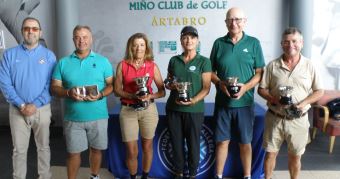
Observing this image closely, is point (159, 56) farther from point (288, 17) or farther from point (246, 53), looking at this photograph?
point (246, 53)

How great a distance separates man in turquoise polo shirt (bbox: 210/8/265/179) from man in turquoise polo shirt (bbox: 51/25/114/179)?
36.7 inches

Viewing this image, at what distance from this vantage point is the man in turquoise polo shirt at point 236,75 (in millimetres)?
2820

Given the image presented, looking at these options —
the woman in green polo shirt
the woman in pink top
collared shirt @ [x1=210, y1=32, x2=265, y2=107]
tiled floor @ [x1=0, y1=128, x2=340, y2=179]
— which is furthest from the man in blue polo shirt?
collared shirt @ [x1=210, y1=32, x2=265, y2=107]

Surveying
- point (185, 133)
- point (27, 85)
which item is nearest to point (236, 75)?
point (185, 133)

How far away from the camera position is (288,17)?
5.04m

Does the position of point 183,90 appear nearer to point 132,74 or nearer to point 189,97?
point 189,97

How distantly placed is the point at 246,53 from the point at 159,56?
8.56 ft

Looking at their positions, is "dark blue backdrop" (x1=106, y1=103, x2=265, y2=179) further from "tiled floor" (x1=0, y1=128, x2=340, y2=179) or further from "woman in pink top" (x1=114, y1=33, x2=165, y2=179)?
"woman in pink top" (x1=114, y1=33, x2=165, y2=179)

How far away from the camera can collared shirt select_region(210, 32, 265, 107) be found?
2.83 m

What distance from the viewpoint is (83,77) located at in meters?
2.71

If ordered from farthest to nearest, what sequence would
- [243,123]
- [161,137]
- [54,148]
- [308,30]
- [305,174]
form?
[308,30] → [54,148] → [305,174] → [161,137] → [243,123]

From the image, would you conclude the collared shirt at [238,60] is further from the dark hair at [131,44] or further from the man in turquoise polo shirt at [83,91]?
the man in turquoise polo shirt at [83,91]

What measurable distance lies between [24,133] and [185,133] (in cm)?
137

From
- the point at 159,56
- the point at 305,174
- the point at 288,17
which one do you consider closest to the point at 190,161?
the point at 305,174
